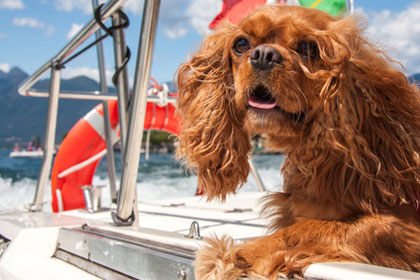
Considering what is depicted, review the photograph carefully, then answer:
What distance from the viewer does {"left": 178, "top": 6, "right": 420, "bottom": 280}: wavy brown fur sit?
80 centimetres

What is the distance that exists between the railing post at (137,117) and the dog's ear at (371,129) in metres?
0.68

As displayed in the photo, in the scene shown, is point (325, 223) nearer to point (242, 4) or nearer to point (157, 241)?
point (157, 241)

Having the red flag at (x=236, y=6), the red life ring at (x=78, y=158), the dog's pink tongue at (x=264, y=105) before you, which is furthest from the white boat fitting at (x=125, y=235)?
the red life ring at (x=78, y=158)

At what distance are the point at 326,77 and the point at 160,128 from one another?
119 inches

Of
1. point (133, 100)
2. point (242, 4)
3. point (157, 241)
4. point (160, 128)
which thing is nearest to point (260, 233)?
point (157, 241)

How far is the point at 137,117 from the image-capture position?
1.44 m

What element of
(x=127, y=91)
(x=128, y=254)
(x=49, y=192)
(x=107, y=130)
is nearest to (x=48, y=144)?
(x=107, y=130)

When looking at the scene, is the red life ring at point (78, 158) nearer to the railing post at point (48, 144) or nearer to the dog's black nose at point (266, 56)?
the railing post at point (48, 144)

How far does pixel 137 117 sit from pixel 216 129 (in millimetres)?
437

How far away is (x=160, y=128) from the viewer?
3.83 m

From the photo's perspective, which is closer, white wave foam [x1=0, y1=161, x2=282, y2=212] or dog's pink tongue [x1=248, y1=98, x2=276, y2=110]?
dog's pink tongue [x1=248, y1=98, x2=276, y2=110]

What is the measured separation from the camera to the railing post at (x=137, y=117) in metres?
1.36

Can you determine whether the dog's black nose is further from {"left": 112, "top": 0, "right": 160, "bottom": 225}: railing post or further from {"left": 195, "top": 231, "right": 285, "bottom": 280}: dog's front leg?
{"left": 112, "top": 0, "right": 160, "bottom": 225}: railing post

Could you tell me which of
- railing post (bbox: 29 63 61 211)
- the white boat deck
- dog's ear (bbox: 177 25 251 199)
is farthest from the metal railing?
dog's ear (bbox: 177 25 251 199)
